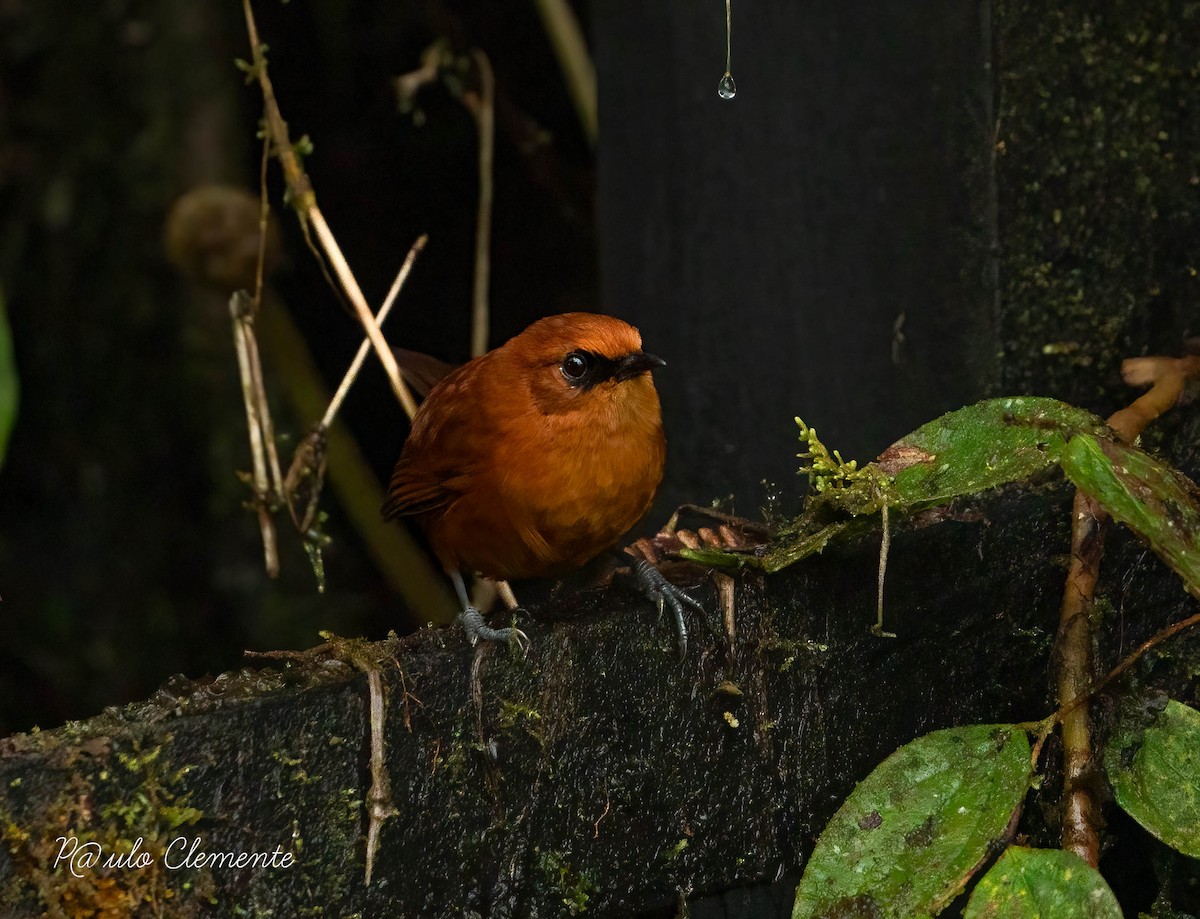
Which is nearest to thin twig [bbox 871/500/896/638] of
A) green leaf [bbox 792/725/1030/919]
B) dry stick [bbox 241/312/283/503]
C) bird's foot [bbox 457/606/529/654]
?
green leaf [bbox 792/725/1030/919]

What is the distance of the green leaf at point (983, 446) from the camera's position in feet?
5.29

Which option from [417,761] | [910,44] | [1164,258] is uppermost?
[910,44]

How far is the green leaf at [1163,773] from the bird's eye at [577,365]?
1.12m

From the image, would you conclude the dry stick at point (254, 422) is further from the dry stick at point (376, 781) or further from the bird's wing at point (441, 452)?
the dry stick at point (376, 781)

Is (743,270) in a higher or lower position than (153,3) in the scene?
lower

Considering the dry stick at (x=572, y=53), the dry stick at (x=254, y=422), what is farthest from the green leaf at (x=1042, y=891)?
the dry stick at (x=572, y=53)

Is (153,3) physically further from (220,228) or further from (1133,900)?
(1133,900)

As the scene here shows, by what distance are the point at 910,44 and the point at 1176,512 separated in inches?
47.4

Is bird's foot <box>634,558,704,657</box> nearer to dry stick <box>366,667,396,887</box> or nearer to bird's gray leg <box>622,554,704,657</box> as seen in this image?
bird's gray leg <box>622,554,704,657</box>

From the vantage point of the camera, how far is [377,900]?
1484mm

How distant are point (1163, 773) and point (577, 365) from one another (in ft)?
4.01

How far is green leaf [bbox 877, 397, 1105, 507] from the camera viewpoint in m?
1.61

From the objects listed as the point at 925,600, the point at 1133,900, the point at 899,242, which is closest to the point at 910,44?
the point at 899,242

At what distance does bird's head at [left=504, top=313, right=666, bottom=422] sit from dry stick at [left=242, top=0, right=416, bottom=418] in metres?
0.31
